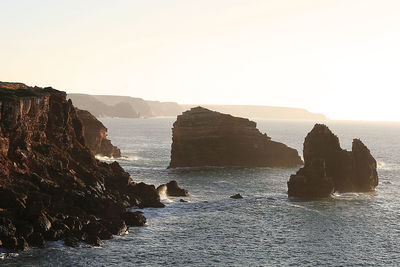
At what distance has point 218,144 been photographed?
5689 inches

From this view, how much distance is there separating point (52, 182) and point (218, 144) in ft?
247

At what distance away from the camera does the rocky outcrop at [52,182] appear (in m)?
62.3

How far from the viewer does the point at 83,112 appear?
159625 mm

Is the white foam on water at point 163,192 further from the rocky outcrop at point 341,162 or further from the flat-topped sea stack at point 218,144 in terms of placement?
the flat-topped sea stack at point 218,144

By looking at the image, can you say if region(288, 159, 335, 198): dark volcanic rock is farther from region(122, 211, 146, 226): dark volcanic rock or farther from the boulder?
the boulder

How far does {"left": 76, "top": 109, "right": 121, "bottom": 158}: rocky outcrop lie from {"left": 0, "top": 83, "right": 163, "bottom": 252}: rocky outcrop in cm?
5764

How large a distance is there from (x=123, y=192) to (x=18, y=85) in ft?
90.2

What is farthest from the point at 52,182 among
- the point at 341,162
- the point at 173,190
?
the point at 341,162

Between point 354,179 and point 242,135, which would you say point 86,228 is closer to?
point 354,179

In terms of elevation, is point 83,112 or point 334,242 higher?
point 83,112

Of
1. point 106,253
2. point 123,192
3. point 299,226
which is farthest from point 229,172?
point 106,253

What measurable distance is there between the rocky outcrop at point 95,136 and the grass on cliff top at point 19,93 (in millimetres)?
59184

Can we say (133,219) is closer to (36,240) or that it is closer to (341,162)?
(36,240)

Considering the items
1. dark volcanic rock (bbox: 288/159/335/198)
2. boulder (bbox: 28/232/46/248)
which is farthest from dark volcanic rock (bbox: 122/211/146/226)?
dark volcanic rock (bbox: 288/159/335/198)
